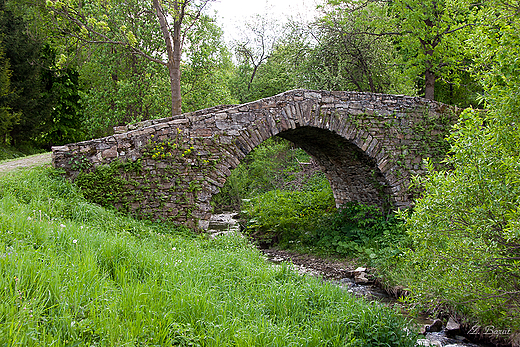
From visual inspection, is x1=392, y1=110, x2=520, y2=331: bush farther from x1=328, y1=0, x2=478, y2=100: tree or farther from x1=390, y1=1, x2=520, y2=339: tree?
x1=328, y1=0, x2=478, y2=100: tree

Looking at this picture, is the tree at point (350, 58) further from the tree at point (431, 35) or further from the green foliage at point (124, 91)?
the green foliage at point (124, 91)

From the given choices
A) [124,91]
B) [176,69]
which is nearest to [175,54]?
[176,69]

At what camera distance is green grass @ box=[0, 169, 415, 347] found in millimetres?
2516

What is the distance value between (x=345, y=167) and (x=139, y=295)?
8220 mm

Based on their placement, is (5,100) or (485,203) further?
(5,100)

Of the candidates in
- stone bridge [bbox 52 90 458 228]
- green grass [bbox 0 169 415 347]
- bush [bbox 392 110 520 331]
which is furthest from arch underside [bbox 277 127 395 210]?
bush [bbox 392 110 520 331]

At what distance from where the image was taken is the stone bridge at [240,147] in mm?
6707

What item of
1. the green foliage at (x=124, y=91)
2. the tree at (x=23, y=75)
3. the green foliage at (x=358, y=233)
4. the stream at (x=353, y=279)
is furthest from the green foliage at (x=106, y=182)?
the tree at (x=23, y=75)

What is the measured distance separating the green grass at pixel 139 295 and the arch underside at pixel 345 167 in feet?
14.6

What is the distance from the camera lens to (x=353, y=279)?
26.2 ft

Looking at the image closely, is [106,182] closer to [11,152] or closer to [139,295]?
[139,295]

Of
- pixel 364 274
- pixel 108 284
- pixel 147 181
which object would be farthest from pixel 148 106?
pixel 108 284

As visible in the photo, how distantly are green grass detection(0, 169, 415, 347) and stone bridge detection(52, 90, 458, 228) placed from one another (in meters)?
1.02

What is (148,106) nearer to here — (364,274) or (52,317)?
(364,274)
